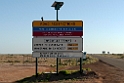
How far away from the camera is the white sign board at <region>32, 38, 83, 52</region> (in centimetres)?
2138

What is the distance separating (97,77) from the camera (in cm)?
2023

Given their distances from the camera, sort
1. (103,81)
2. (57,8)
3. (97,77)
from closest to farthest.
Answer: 1. (103,81)
2. (97,77)
3. (57,8)

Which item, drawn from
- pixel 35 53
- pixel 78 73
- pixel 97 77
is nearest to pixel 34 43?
pixel 35 53

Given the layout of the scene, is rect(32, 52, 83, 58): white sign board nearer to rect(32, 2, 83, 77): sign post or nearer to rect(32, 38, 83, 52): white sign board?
rect(32, 2, 83, 77): sign post

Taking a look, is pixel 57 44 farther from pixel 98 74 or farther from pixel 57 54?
pixel 98 74

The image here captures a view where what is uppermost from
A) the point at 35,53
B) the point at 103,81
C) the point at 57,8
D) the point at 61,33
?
the point at 57,8

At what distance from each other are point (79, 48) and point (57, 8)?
3825mm

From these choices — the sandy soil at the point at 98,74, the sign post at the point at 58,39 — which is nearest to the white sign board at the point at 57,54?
the sign post at the point at 58,39

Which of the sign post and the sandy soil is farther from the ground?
the sign post

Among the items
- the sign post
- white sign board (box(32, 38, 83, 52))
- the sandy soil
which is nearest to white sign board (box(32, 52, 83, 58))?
the sign post

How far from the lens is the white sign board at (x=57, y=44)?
21.4 metres

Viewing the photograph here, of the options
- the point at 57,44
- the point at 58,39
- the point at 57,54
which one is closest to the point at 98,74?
the point at 57,54

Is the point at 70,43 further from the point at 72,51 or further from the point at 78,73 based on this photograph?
the point at 78,73

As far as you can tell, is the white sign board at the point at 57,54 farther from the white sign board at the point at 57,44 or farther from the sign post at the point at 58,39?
the white sign board at the point at 57,44
